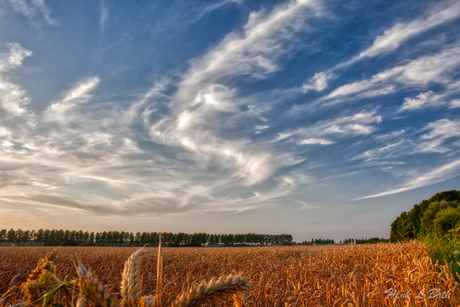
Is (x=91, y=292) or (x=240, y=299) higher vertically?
(x=91, y=292)

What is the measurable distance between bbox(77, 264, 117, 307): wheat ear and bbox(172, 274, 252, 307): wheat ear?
10.6 inches

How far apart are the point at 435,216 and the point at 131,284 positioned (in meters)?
22.3

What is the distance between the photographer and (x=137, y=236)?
127 m

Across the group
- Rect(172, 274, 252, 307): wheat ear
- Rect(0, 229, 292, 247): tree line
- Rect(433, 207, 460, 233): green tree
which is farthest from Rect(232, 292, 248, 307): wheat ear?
Rect(0, 229, 292, 247): tree line

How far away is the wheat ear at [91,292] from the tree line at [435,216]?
13965 mm

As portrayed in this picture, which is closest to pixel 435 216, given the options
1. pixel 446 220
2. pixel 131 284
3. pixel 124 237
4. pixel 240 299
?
pixel 446 220

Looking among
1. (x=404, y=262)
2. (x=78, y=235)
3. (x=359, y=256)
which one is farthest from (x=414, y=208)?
(x=78, y=235)

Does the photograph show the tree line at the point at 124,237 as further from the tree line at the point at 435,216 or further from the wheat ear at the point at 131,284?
the wheat ear at the point at 131,284

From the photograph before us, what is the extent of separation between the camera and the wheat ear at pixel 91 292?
973 millimetres

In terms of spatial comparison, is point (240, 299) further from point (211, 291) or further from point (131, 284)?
point (131, 284)

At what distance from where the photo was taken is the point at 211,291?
112 centimetres

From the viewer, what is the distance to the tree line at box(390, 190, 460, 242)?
15.6 m

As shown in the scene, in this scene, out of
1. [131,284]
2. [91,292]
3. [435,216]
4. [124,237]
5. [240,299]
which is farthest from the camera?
[124,237]

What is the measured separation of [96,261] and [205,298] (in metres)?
15.5
